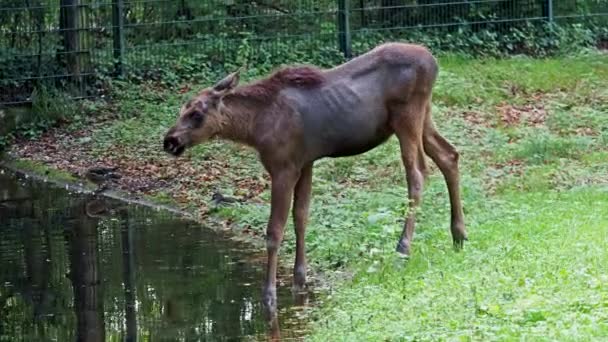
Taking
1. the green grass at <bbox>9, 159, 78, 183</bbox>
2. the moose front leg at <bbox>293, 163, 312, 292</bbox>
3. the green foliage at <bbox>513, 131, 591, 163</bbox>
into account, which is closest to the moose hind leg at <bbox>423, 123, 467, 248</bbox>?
the moose front leg at <bbox>293, 163, 312, 292</bbox>

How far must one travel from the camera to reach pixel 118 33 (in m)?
19.9

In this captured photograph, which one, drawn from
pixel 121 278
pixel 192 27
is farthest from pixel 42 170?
pixel 121 278

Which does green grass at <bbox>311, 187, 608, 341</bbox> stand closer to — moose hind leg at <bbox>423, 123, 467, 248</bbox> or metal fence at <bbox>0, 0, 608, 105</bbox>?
moose hind leg at <bbox>423, 123, 467, 248</bbox>

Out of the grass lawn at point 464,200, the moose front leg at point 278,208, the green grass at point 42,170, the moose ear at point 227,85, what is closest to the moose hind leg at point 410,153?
the grass lawn at point 464,200

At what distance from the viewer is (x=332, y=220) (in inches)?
481

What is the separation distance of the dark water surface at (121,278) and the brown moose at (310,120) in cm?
65

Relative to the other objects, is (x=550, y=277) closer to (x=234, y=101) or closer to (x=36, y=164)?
(x=234, y=101)

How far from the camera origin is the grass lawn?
7.99 m

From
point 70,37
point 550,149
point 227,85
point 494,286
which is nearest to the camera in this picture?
point 494,286

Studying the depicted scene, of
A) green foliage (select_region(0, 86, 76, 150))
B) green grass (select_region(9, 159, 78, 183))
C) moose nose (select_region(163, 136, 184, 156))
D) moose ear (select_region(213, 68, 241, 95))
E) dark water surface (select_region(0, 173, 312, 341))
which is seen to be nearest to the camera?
dark water surface (select_region(0, 173, 312, 341))

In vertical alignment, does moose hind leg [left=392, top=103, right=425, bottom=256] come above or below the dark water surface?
above

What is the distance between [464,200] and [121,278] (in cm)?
349

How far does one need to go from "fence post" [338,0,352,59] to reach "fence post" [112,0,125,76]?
3498 millimetres

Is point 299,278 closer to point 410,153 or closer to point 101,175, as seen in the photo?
point 410,153
